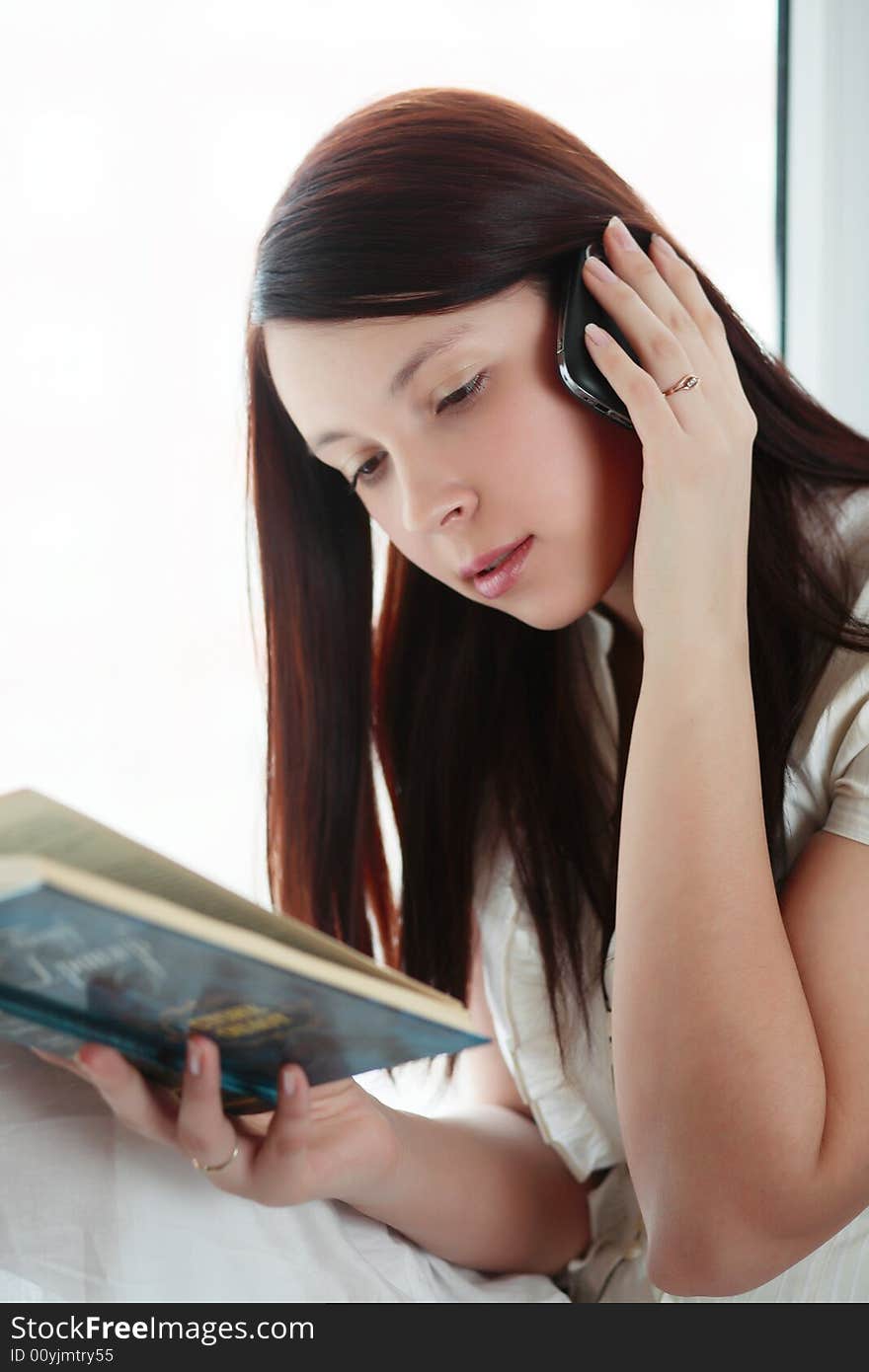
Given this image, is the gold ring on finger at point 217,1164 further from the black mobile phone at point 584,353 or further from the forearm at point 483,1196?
the black mobile phone at point 584,353

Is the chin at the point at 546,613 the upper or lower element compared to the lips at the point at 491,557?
lower

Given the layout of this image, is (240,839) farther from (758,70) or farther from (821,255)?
(758,70)

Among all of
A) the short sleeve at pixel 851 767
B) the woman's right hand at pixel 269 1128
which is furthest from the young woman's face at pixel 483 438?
the woman's right hand at pixel 269 1128

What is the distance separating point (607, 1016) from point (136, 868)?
0.67 metres

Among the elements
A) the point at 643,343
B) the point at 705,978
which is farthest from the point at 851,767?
the point at 643,343

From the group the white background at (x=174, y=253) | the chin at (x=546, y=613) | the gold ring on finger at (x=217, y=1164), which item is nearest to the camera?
the gold ring on finger at (x=217, y=1164)

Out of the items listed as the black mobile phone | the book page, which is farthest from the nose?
the book page

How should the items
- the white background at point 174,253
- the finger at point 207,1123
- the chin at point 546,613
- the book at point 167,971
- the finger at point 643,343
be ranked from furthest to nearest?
the white background at point 174,253 → the chin at point 546,613 → the finger at point 643,343 → the finger at point 207,1123 → the book at point 167,971

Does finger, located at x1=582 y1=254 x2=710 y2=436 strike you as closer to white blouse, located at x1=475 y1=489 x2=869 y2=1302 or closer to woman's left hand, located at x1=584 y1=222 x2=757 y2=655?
woman's left hand, located at x1=584 y1=222 x2=757 y2=655

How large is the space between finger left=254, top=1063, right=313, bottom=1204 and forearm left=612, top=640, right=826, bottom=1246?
22 cm

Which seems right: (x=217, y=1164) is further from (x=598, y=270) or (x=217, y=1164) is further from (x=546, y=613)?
(x=598, y=270)

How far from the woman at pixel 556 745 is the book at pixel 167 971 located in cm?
4

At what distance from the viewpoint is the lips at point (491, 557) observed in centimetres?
98
